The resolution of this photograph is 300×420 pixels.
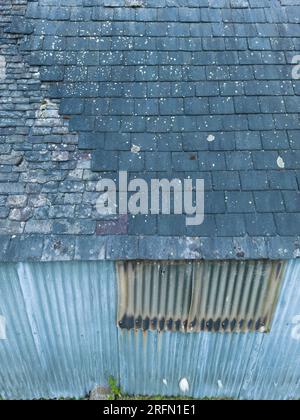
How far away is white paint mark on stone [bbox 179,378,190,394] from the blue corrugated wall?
2.3 inches

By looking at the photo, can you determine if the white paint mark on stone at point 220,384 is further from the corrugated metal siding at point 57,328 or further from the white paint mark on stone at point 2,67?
the white paint mark on stone at point 2,67

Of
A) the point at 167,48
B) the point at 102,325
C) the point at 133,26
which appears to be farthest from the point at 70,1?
the point at 102,325

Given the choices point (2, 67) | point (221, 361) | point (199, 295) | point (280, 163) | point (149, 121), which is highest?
point (2, 67)

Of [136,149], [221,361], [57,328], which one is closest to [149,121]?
[136,149]

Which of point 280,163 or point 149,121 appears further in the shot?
point 149,121

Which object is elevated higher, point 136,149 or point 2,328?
point 136,149

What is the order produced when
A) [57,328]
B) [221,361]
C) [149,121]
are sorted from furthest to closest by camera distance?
1. [221,361]
2. [57,328]
3. [149,121]

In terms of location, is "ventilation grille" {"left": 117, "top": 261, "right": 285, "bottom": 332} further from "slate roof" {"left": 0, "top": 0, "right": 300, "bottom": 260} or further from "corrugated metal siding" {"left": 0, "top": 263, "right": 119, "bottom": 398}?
"slate roof" {"left": 0, "top": 0, "right": 300, "bottom": 260}

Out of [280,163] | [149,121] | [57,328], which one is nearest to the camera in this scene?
[280,163]

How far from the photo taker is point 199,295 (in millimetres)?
4488

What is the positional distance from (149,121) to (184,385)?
3809mm

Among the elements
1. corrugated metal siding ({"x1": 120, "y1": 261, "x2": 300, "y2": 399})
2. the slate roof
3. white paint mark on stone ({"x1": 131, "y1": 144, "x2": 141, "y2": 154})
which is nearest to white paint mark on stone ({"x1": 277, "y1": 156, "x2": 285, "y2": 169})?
the slate roof

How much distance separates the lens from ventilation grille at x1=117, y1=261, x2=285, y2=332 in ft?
13.9

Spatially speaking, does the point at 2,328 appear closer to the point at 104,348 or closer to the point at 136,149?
the point at 104,348
